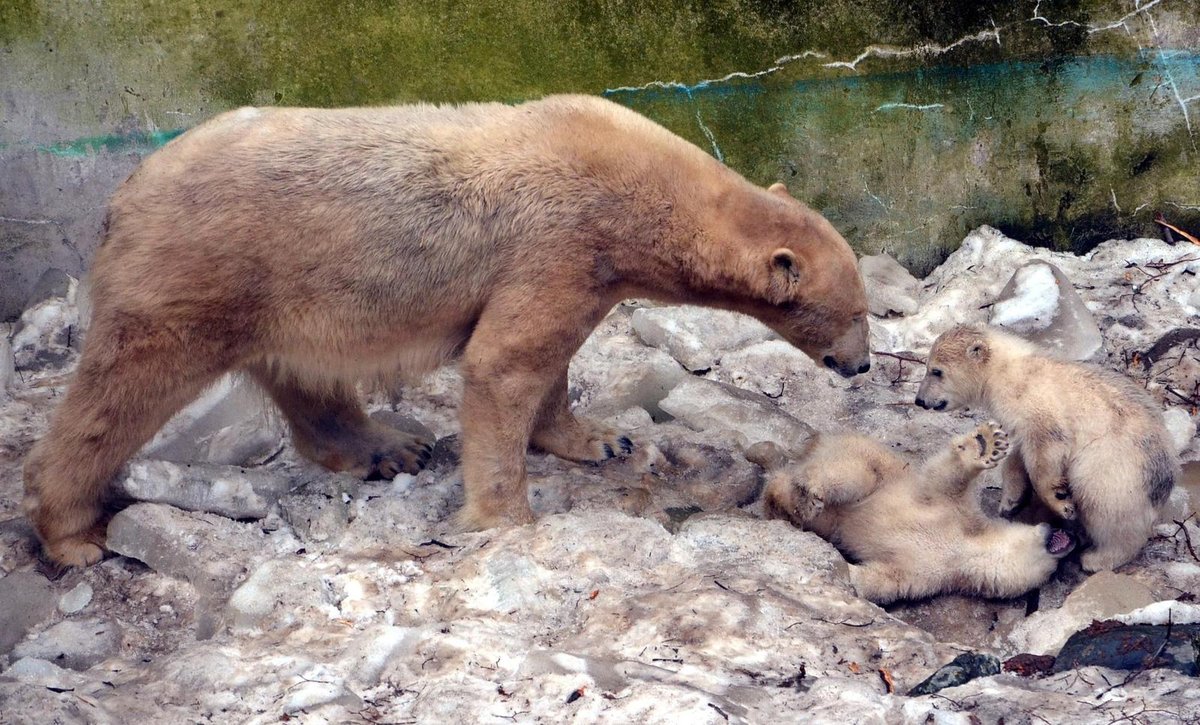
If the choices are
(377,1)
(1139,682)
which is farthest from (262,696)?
(377,1)

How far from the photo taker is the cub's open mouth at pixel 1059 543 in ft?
15.2

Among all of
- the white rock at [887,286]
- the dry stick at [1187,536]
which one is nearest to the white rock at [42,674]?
the dry stick at [1187,536]

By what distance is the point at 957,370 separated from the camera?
538cm

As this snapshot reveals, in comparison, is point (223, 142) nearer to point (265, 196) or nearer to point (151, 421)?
point (265, 196)

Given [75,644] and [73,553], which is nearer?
[75,644]

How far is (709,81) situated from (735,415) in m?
2.25

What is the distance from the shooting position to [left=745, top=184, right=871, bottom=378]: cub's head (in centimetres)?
500

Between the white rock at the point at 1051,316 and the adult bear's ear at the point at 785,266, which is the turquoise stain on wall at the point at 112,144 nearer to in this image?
the adult bear's ear at the point at 785,266

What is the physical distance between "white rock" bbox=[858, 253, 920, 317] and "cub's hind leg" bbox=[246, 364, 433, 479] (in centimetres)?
300

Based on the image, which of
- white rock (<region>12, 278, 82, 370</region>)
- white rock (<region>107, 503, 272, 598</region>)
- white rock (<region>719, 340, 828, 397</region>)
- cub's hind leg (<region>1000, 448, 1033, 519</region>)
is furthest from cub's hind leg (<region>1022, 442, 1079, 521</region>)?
white rock (<region>12, 278, 82, 370</region>)

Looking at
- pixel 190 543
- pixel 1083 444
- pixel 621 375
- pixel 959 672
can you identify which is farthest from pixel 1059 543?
pixel 190 543

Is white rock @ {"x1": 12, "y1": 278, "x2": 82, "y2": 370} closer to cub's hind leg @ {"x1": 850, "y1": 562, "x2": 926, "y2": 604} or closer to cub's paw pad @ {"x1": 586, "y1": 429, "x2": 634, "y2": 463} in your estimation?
cub's paw pad @ {"x1": 586, "y1": 429, "x2": 634, "y2": 463}

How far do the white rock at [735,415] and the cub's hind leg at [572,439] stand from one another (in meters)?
0.45

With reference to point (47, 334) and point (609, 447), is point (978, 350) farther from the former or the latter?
point (47, 334)
